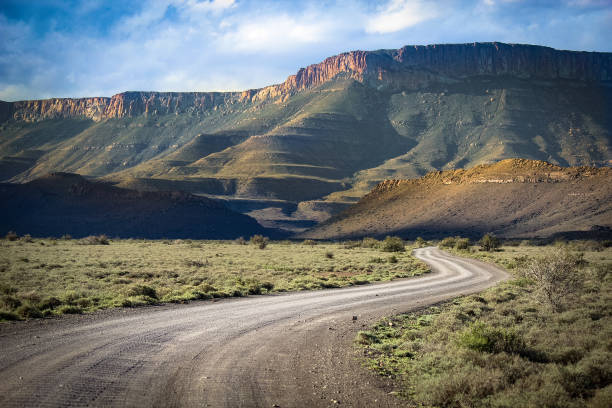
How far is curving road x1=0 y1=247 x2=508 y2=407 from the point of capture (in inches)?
287

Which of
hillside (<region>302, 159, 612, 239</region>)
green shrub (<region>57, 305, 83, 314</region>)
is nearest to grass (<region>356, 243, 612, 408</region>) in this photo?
green shrub (<region>57, 305, 83, 314</region>)

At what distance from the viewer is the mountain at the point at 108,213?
305 feet

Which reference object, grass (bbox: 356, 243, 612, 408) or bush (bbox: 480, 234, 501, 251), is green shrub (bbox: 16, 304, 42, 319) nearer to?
grass (bbox: 356, 243, 612, 408)

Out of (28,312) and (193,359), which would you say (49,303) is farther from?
Answer: (193,359)

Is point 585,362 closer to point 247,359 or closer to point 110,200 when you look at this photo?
point 247,359

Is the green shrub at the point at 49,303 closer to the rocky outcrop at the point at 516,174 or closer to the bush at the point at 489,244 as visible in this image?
the bush at the point at 489,244

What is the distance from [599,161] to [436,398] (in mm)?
179245

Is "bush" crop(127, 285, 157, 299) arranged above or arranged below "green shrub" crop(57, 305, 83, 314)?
below

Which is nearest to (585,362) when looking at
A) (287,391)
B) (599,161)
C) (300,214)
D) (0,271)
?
(287,391)

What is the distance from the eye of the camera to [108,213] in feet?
324

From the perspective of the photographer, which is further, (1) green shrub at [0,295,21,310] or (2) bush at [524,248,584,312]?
(2) bush at [524,248,584,312]

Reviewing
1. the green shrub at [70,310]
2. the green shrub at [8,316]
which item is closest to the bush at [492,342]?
the green shrub at [70,310]

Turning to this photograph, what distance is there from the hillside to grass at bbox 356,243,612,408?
5644cm

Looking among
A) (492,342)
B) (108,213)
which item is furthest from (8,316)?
(108,213)
